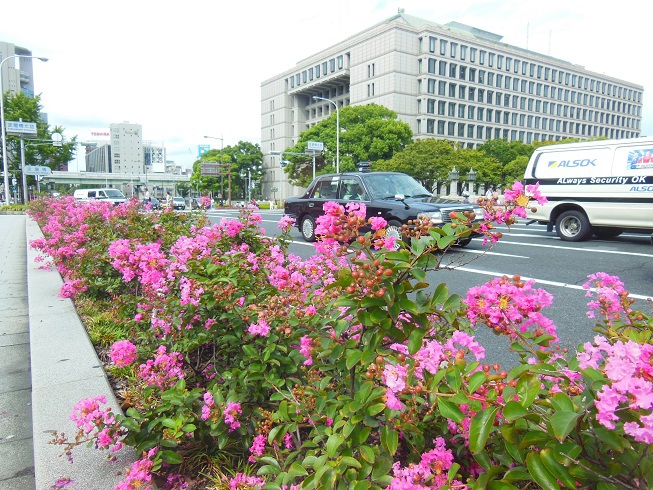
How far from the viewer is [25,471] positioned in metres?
2.20

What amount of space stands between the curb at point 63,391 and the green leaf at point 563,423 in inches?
67.5

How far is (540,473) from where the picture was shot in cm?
96

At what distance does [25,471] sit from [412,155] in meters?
43.4

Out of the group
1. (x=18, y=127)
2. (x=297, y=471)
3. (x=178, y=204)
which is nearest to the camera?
(x=297, y=471)

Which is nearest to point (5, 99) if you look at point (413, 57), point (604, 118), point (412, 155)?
point (412, 155)

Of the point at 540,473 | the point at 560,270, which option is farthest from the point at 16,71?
the point at 540,473

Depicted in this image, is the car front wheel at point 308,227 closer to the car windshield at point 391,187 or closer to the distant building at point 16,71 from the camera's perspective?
the car windshield at point 391,187

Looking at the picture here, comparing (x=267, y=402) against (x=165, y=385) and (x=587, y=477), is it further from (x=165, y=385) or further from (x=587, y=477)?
(x=587, y=477)

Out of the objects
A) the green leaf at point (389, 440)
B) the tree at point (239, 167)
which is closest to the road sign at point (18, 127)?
the green leaf at point (389, 440)

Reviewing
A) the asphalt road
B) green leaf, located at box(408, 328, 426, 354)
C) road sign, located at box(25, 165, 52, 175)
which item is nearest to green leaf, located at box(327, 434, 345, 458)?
green leaf, located at box(408, 328, 426, 354)

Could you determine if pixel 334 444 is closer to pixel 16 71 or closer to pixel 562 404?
pixel 562 404

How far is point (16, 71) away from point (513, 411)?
11288 cm

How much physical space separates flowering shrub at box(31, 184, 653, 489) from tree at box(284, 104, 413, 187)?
46.9m

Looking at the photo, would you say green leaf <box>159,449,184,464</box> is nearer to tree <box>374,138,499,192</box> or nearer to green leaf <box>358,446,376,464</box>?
green leaf <box>358,446,376,464</box>
